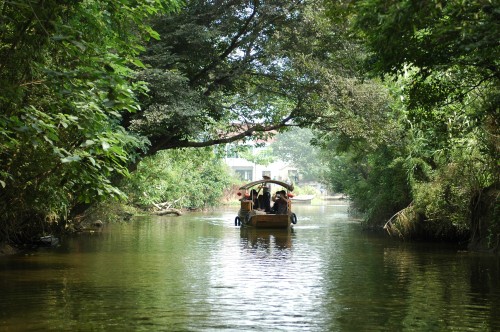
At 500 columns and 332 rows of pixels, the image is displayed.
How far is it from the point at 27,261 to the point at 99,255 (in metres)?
2.46

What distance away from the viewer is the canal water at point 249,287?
11.1 m

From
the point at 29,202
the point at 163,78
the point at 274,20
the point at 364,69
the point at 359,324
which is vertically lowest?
the point at 359,324

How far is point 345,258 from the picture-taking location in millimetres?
21219

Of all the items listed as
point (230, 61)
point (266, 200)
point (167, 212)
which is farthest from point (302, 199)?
point (230, 61)

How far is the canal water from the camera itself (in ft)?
36.3

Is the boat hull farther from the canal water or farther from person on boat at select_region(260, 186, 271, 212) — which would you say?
the canal water

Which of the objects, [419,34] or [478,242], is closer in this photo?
[419,34]

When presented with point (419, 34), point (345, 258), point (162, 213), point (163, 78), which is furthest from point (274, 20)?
point (162, 213)

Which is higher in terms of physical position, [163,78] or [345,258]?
[163,78]

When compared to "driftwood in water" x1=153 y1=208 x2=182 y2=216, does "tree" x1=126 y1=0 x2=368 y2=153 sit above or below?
above

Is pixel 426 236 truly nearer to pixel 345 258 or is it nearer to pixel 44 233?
pixel 345 258

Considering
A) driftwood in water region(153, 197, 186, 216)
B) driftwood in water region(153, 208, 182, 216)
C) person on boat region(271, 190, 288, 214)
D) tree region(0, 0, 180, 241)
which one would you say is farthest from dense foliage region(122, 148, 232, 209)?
tree region(0, 0, 180, 241)

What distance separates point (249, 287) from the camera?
49.3 feet

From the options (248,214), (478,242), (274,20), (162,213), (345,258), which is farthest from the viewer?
(162,213)
